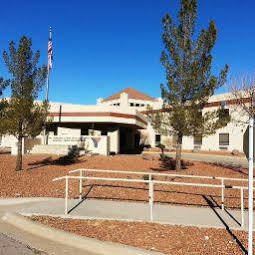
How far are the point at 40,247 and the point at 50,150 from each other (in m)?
21.8

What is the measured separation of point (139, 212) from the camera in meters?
10.0

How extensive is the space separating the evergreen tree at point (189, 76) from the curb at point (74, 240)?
11.0m

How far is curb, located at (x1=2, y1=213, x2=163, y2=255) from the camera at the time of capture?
22.2 feet

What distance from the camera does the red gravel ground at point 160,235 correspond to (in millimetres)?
7125

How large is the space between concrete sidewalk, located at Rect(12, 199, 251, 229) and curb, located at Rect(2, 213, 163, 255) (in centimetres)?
104

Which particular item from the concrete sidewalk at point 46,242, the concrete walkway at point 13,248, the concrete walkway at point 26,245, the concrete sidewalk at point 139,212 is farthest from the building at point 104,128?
the concrete walkway at point 13,248

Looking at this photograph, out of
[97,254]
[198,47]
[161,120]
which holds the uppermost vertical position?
[198,47]

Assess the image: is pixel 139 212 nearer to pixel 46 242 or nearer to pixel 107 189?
pixel 46 242

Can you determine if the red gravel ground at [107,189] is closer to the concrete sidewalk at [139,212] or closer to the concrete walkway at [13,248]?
the concrete sidewalk at [139,212]

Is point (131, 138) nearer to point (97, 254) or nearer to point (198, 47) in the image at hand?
point (198, 47)

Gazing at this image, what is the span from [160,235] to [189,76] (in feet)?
38.7

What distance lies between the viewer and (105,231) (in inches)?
323

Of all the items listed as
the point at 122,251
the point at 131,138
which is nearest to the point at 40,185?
the point at 122,251

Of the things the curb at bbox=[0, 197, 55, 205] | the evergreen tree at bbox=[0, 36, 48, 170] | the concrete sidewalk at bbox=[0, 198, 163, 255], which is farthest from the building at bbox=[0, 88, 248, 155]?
the concrete sidewalk at bbox=[0, 198, 163, 255]
